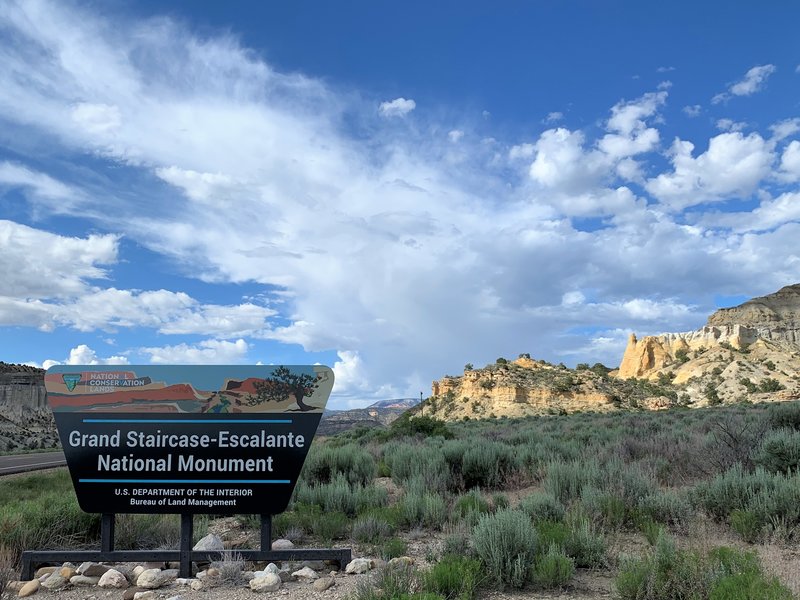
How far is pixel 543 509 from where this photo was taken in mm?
7168

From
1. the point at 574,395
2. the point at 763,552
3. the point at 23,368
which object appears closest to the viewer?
the point at 763,552

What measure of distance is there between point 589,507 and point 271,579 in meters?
3.93

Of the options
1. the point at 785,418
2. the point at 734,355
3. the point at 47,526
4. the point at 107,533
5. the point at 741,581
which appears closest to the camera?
the point at 741,581

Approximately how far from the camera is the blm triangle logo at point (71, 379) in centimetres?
655

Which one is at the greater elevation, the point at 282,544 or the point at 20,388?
the point at 20,388

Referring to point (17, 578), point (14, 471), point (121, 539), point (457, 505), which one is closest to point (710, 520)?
point (457, 505)

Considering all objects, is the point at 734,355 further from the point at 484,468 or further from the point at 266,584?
the point at 266,584

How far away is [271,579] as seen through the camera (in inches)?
215

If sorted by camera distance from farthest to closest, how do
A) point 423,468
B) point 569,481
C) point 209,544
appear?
point 423,468 < point 569,481 < point 209,544

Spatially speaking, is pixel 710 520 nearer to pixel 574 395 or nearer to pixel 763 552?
pixel 763 552

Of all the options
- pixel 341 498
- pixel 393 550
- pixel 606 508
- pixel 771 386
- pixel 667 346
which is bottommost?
pixel 393 550

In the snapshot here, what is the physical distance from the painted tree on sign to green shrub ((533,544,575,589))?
277 centimetres

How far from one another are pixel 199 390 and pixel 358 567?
247 cm


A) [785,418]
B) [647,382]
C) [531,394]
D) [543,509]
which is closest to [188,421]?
[543,509]
